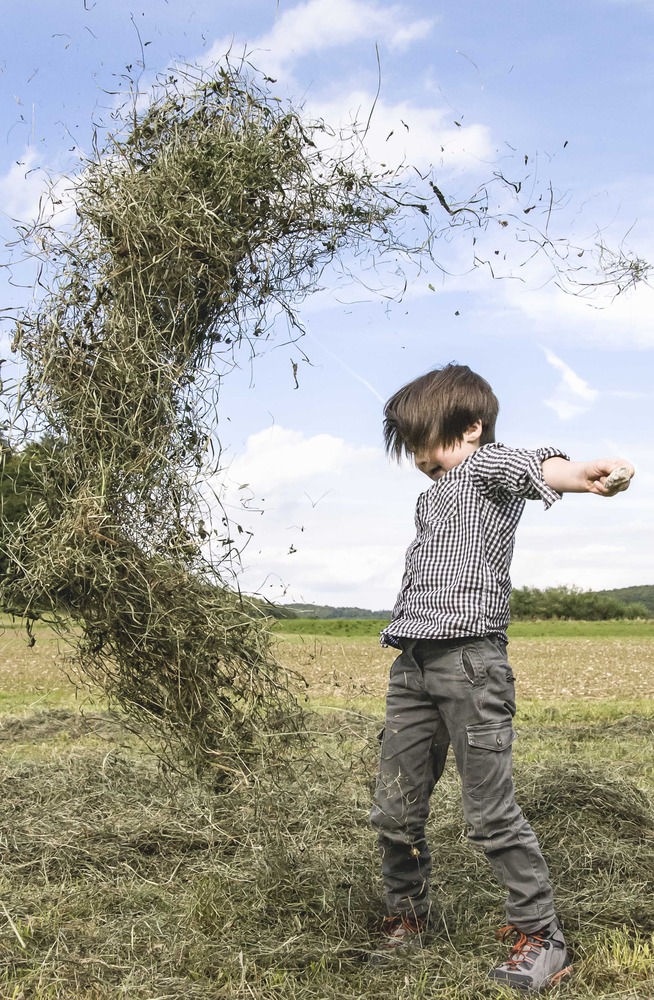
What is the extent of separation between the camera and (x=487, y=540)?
3.42 metres

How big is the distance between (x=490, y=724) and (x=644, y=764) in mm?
3788

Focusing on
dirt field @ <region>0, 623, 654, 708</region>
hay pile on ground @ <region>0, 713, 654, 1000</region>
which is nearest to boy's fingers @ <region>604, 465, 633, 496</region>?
hay pile on ground @ <region>0, 713, 654, 1000</region>

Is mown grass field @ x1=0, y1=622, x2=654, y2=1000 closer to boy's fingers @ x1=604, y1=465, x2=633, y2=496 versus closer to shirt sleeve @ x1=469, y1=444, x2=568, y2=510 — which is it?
shirt sleeve @ x1=469, y1=444, x2=568, y2=510

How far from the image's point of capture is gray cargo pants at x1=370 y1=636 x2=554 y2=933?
3219 mm

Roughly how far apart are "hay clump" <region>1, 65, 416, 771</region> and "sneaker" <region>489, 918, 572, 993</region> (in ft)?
3.72

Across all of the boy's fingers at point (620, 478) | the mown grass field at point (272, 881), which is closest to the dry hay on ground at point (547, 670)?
the mown grass field at point (272, 881)

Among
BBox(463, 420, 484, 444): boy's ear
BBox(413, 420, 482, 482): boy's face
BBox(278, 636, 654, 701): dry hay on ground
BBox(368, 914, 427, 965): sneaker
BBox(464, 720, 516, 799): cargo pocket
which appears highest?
BBox(463, 420, 484, 444): boy's ear

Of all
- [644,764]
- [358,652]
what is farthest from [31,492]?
[358,652]

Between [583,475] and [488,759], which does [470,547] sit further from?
[488,759]

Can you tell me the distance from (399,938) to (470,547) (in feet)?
4.92

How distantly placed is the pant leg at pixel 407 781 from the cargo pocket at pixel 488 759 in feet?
0.80

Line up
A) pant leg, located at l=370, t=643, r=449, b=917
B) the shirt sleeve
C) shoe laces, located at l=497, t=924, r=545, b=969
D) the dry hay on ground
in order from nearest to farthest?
shoe laces, located at l=497, t=924, r=545, b=969 < the shirt sleeve < pant leg, located at l=370, t=643, r=449, b=917 < the dry hay on ground

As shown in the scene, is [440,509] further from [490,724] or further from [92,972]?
[92,972]

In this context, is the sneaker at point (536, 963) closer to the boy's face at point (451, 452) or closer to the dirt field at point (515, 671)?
the boy's face at point (451, 452)
